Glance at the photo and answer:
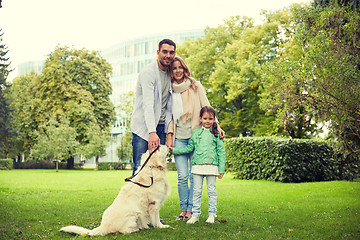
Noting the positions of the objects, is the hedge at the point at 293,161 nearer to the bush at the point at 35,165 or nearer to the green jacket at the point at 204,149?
the green jacket at the point at 204,149

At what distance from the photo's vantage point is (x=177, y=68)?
656cm

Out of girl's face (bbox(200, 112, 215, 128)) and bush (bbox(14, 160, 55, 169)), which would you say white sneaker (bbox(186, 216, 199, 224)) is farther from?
bush (bbox(14, 160, 55, 169))

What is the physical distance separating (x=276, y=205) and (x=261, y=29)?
2325 cm

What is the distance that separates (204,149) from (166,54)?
1848 mm

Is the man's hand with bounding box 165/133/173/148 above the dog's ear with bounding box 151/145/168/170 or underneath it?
above

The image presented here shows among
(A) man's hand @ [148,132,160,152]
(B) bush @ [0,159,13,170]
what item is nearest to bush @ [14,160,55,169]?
(B) bush @ [0,159,13,170]

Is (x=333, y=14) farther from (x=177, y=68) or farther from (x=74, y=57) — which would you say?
(x=74, y=57)

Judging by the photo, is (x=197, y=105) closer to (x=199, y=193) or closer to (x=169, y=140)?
(x=169, y=140)

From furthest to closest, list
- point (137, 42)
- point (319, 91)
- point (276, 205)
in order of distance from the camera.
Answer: point (137, 42), point (319, 91), point (276, 205)

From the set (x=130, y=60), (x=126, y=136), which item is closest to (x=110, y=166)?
(x=126, y=136)

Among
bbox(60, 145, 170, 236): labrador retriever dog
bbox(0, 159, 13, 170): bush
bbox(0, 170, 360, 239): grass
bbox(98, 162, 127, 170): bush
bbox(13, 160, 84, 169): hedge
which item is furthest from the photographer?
bbox(13, 160, 84, 169): hedge

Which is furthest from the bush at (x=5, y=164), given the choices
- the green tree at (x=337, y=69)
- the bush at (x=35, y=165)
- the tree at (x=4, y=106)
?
the green tree at (x=337, y=69)

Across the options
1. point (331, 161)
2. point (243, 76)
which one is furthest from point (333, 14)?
point (243, 76)

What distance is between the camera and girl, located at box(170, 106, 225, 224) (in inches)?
255
